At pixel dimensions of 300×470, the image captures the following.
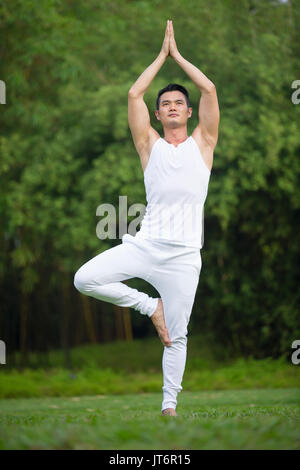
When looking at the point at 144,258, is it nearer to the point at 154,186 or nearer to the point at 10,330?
the point at 154,186

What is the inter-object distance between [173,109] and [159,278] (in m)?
0.99

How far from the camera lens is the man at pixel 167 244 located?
11.1ft

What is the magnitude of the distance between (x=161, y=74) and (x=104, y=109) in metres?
1.20

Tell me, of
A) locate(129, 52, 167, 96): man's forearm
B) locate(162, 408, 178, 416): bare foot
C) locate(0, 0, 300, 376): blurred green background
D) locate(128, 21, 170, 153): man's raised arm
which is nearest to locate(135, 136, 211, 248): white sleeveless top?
locate(128, 21, 170, 153): man's raised arm

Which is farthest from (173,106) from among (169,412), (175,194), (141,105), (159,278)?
(169,412)

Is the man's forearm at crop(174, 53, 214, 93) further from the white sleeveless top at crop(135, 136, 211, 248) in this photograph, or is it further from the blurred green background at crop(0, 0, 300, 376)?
the blurred green background at crop(0, 0, 300, 376)

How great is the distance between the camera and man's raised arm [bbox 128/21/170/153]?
3504 millimetres

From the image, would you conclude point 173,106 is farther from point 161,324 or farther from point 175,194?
point 161,324

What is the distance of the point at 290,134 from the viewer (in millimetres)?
8031

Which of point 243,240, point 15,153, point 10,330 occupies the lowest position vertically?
point 10,330

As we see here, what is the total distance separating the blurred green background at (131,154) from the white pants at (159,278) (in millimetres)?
4512

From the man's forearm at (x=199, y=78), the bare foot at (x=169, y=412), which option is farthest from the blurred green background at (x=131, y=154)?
the bare foot at (x=169, y=412)
